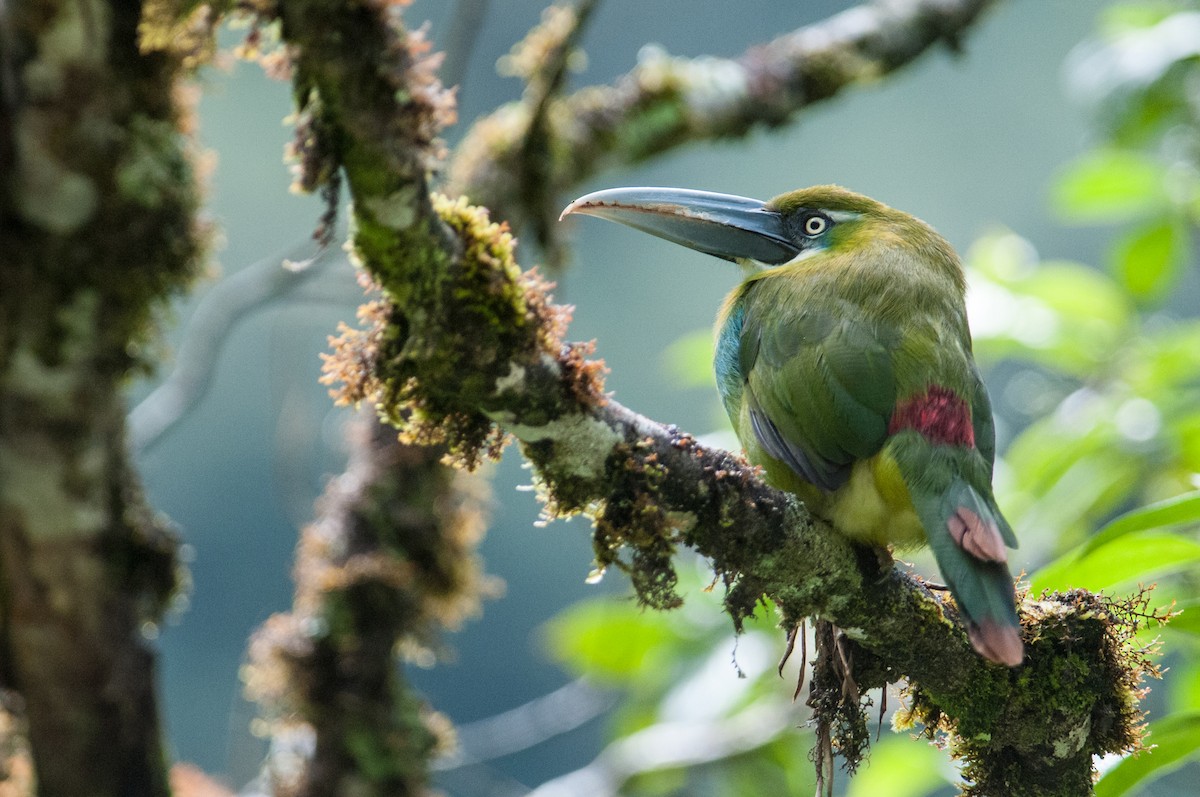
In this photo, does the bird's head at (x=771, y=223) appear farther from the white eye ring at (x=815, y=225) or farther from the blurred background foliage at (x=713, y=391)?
the blurred background foliage at (x=713, y=391)

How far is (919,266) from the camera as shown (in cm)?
269

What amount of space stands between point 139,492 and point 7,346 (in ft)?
1.68

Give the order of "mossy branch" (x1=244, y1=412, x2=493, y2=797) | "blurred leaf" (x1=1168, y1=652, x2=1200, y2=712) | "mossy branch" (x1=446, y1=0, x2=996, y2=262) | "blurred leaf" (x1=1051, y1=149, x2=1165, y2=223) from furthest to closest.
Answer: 1. "blurred leaf" (x1=1051, y1=149, x2=1165, y2=223)
2. "mossy branch" (x1=446, y1=0, x2=996, y2=262)
3. "mossy branch" (x1=244, y1=412, x2=493, y2=797)
4. "blurred leaf" (x1=1168, y1=652, x2=1200, y2=712)

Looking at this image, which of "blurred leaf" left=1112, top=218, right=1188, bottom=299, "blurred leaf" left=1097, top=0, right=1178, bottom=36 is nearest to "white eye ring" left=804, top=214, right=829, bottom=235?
"blurred leaf" left=1112, top=218, right=1188, bottom=299

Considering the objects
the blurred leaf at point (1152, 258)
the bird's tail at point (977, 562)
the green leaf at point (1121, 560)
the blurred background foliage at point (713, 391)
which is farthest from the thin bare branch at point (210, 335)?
the blurred leaf at point (1152, 258)

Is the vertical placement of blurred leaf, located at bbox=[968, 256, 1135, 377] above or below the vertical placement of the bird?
above

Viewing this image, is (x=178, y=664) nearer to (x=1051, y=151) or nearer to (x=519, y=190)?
(x=519, y=190)

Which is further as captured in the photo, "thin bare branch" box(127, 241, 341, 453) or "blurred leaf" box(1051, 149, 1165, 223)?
"thin bare branch" box(127, 241, 341, 453)

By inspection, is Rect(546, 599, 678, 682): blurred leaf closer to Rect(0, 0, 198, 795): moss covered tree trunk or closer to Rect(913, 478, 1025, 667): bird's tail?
Rect(0, 0, 198, 795): moss covered tree trunk

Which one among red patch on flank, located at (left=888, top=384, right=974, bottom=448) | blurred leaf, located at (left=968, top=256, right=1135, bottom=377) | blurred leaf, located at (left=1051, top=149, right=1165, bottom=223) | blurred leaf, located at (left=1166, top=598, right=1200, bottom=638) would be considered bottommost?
blurred leaf, located at (left=1166, top=598, right=1200, bottom=638)

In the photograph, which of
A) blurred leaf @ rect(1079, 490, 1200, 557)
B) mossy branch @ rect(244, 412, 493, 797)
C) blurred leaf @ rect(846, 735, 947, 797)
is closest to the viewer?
blurred leaf @ rect(1079, 490, 1200, 557)

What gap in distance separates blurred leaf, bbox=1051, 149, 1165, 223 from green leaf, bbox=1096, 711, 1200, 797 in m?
2.44

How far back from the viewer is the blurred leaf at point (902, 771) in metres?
3.65

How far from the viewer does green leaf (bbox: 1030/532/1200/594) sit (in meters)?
2.37
